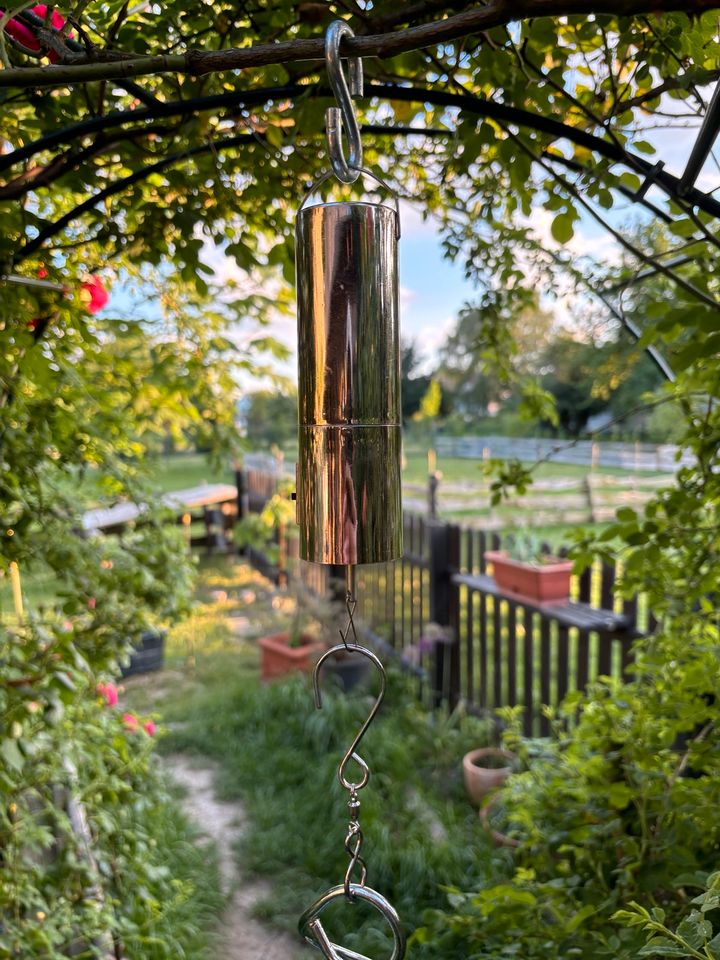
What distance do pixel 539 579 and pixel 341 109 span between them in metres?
3.09

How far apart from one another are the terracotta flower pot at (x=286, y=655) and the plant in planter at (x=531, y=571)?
1564mm

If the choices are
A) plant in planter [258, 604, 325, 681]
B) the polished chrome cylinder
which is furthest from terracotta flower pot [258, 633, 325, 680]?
the polished chrome cylinder

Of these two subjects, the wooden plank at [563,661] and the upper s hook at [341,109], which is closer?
the upper s hook at [341,109]

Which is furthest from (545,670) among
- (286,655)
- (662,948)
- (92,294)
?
(662,948)

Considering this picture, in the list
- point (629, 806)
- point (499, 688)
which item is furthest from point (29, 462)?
point (499, 688)

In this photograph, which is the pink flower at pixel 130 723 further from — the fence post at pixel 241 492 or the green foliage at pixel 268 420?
the fence post at pixel 241 492

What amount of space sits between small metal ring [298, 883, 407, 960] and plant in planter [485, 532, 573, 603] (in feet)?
9.30

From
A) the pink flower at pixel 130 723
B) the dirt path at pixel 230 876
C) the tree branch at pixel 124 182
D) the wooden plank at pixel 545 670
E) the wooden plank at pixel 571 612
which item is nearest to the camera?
the tree branch at pixel 124 182

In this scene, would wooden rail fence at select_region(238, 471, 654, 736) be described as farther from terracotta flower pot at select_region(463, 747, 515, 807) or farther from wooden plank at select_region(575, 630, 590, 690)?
terracotta flower pot at select_region(463, 747, 515, 807)

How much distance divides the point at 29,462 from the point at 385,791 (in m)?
2.36

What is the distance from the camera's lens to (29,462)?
1.78 meters

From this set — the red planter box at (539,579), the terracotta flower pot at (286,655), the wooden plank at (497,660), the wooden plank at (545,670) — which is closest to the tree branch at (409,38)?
the red planter box at (539,579)

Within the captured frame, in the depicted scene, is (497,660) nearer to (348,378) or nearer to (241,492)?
(348,378)

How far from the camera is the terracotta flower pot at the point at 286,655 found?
4.78 metres
